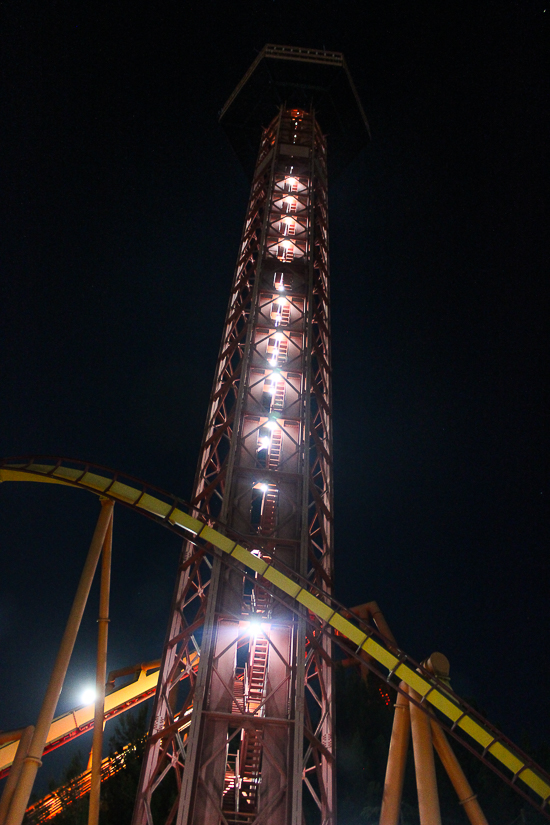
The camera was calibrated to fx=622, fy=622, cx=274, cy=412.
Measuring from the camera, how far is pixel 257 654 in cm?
1880

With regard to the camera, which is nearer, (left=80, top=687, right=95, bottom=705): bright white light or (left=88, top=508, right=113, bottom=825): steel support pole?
(left=88, top=508, right=113, bottom=825): steel support pole

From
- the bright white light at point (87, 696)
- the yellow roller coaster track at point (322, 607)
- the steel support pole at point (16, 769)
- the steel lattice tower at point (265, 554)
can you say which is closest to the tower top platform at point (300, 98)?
the steel lattice tower at point (265, 554)

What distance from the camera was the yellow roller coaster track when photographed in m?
15.7

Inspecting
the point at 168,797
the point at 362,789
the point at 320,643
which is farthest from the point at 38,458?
the point at 362,789

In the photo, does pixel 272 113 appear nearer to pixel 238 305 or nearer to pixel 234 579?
pixel 238 305

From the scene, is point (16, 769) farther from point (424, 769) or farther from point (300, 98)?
point (300, 98)

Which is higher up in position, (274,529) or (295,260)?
(295,260)

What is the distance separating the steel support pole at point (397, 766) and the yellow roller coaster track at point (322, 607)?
0.62 meters

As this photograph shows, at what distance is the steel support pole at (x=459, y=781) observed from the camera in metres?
14.9

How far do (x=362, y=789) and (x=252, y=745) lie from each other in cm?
2197

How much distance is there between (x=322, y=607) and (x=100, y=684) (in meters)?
6.04

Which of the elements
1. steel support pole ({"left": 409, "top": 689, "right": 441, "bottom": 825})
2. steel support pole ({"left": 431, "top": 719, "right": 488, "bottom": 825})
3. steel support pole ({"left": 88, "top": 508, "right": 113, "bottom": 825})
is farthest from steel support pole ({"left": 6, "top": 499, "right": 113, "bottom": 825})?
steel support pole ({"left": 431, "top": 719, "right": 488, "bottom": 825})

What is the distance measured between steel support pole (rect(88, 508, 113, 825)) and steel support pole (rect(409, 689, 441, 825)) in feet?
24.2

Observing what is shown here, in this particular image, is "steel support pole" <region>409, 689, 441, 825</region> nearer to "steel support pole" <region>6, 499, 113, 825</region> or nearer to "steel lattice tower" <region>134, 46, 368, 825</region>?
"steel lattice tower" <region>134, 46, 368, 825</region>
